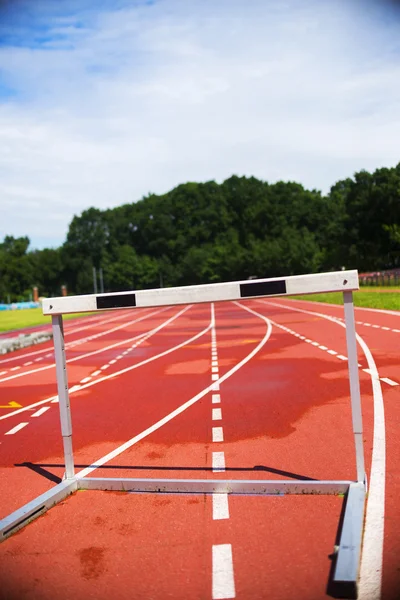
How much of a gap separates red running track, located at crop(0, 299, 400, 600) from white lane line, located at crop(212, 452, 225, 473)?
0.04 meters

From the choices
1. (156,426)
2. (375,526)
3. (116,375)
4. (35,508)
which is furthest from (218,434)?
(116,375)

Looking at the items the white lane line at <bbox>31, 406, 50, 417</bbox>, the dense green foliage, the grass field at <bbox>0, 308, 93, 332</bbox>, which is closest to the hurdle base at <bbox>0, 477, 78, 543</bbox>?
the white lane line at <bbox>31, 406, 50, 417</bbox>

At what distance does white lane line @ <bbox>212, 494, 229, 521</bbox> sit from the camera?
482 cm

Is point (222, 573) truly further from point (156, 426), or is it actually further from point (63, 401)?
point (156, 426)

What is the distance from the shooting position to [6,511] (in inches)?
206

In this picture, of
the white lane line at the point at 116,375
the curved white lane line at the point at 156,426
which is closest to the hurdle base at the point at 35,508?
the curved white lane line at the point at 156,426

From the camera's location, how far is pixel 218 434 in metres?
7.63

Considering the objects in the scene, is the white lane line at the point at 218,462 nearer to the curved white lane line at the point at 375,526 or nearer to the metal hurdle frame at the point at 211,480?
the metal hurdle frame at the point at 211,480

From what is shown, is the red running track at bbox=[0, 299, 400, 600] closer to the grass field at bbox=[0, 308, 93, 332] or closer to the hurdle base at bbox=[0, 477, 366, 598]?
the hurdle base at bbox=[0, 477, 366, 598]

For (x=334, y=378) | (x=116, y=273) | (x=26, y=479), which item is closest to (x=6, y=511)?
(x=26, y=479)

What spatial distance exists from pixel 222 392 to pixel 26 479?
4.81 metres

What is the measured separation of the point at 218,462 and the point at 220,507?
1.40m

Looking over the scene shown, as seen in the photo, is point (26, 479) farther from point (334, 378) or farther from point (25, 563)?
point (334, 378)

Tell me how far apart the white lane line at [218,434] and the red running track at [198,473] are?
0.04ft
